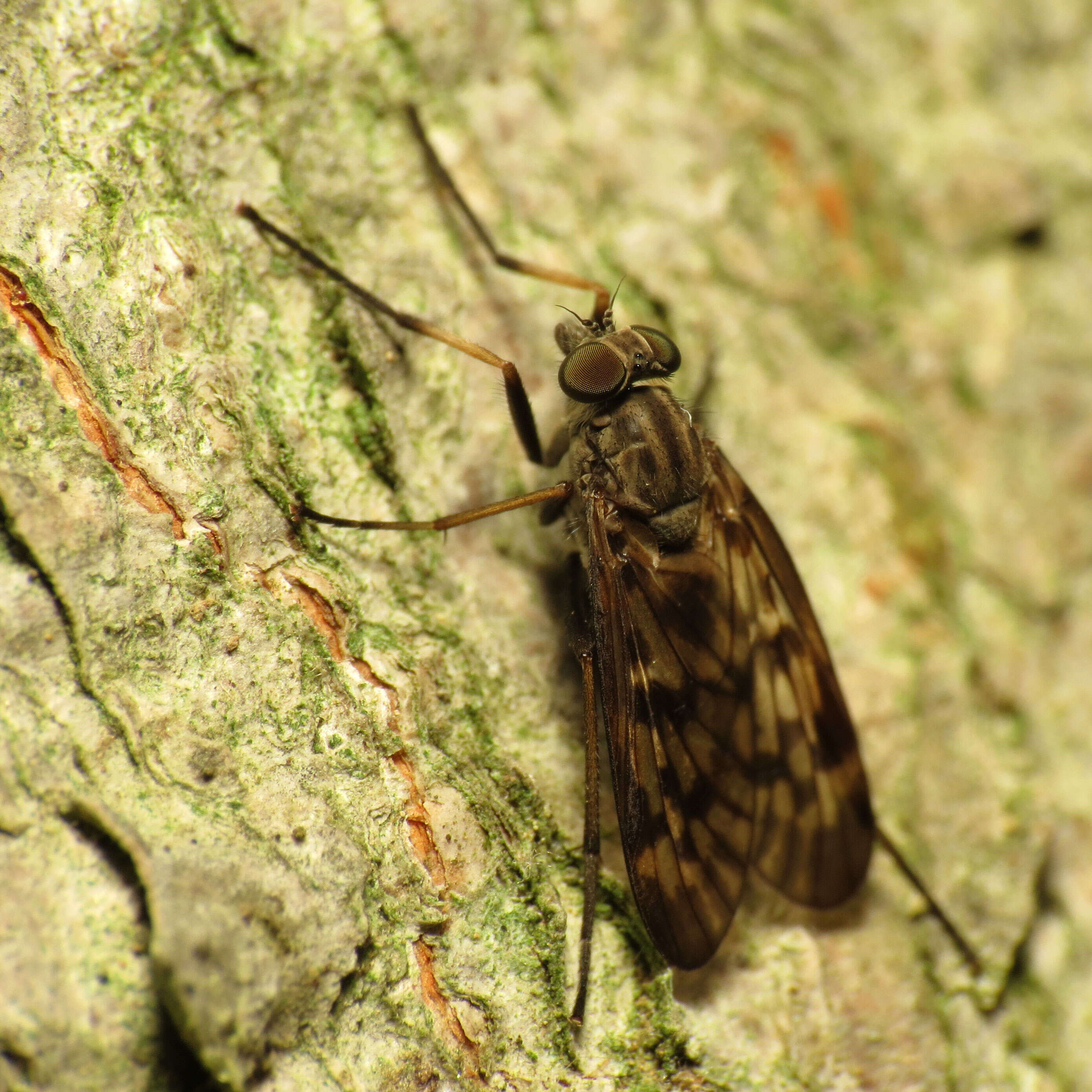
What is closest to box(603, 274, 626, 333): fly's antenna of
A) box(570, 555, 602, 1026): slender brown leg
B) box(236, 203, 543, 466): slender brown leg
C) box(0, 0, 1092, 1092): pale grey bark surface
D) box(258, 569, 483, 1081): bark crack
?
box(0, 0, 1092, 1092): pale grey bark surface

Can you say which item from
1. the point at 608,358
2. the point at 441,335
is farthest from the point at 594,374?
the point at 441,335

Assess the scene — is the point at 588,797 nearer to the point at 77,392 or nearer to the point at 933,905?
the point at 933,905

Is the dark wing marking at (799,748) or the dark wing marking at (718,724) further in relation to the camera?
the dark wing marking at (799,748)

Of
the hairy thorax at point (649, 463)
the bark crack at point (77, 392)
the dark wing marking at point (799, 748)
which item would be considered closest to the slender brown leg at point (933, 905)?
the dark wing marking at point (799, 748)

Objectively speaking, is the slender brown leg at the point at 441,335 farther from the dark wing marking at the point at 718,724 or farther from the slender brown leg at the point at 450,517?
the dark wing marking at the point at 718,724

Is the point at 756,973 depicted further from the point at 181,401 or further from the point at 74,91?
the point at 74,91

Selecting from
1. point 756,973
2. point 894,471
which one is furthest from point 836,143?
point 756,973

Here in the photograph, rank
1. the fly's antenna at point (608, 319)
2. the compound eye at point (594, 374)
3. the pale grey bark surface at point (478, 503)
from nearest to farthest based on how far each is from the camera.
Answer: the pale grey bark surface at point (478, 503) < the compound eye at point (594, 374) < the fly's antenna at point (608, 319)
